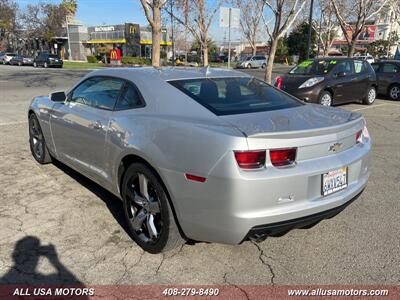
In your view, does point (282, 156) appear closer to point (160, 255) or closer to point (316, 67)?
point (160, 255)

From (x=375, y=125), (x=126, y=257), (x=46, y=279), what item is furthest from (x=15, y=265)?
(x=375, y=125)

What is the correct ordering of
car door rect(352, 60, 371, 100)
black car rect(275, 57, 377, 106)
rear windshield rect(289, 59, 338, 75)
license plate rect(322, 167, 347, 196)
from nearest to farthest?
license plate rect(322, 167, 347, 196), black car rect(275, 57, 377, 106), rear windshield rect(289, 59, 338, 75), car door rect(352, 60, 371, 100)

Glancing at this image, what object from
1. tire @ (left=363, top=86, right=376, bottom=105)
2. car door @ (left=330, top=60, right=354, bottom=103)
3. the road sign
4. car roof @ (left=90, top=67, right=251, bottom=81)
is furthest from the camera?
tire @ (left=363, top=86, right=376, bottom=105)

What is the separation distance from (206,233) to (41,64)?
143 feet

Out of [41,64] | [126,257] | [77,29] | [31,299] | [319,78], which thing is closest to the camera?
[31,299]

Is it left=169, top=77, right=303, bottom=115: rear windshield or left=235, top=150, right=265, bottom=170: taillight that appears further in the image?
left=169, top=77, right=303, bottom=115: rear windshield

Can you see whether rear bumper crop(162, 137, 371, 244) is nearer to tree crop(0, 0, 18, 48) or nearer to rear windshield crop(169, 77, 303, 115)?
rear windshield crop(169, 77, 303, 115)

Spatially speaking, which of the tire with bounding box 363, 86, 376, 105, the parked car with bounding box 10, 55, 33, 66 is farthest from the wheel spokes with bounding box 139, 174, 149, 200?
the parked car with bounding box 10, 55, 33, 66

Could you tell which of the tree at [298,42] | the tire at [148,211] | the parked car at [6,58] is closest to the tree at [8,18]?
the parked car at [6,58]

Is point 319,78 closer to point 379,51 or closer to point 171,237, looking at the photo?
point 171,237

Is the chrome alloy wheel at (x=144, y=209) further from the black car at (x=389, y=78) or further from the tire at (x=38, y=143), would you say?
the black car at (x=389, y=78)

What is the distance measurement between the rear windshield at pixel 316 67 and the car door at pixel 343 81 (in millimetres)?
161

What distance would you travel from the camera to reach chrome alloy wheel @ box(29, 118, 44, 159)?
18.2 feet

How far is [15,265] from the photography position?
3115 millimetres
